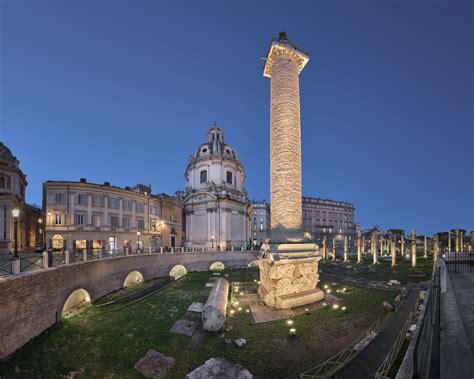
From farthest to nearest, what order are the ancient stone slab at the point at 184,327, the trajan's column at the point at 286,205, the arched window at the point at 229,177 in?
the arched window at the point at 229,177 → the trajan's column at the point at 286,205 → the ancient stone slab at the point at 184,327

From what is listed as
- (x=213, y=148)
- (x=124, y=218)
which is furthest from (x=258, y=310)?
(x=213, y=148)

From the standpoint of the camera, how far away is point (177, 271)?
32438 mm

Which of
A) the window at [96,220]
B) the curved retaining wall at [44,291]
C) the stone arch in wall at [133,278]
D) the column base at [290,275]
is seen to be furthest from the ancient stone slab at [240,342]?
the window at [96,220]

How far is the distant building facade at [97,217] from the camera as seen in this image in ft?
106

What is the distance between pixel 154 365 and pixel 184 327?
3.63 metres

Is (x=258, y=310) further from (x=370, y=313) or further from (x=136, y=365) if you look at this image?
(x=136, y=365)

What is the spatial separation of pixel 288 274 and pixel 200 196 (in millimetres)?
33678

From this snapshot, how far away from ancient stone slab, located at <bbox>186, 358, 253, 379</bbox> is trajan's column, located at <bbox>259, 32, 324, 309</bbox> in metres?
6.82

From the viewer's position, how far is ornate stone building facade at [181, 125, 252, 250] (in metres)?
45.8

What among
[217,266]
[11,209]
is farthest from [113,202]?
[217,266]

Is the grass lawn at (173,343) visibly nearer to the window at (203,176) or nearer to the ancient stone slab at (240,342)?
the ancient stone slab at (240,342)

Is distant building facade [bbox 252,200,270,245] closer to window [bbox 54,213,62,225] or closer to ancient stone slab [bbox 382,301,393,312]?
window [bbox 54,213,62,225]

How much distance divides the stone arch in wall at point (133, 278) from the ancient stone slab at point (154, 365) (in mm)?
13538

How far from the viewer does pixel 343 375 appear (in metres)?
8.46
